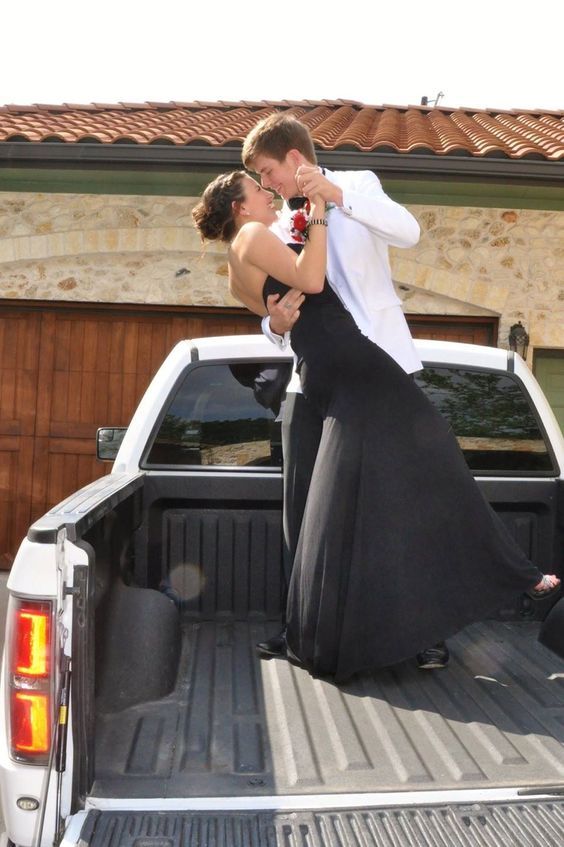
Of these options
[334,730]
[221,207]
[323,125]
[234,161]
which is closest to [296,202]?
[221,207]

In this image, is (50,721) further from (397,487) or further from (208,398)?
(208,398)

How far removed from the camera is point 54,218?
27.3ft

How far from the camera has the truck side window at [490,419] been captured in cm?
347

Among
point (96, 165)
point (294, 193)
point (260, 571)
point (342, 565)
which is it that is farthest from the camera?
point (96, 165)

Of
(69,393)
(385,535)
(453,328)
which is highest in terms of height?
(453,328)

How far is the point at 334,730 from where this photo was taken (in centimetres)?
226

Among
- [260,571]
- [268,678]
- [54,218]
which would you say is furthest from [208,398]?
[54,218]

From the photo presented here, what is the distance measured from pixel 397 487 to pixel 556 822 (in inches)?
41.5

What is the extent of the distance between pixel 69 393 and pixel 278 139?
6.07 meters

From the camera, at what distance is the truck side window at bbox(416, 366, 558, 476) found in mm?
3467

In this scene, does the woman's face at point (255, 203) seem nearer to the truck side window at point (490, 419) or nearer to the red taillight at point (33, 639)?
the truck side window at point (490, 419)

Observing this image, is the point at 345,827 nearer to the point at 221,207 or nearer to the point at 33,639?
the point at 33,639

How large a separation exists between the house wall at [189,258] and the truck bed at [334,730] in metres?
5.65

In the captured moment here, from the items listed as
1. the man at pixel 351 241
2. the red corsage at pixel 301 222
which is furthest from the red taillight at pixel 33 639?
the red corsage at pixel 301 222
